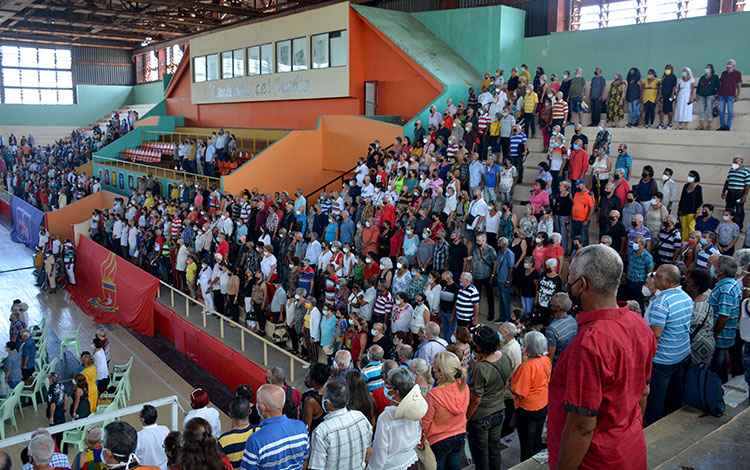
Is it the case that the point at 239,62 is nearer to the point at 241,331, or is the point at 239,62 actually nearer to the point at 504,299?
the point at 241,331

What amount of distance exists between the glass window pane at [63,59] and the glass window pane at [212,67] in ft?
77.7

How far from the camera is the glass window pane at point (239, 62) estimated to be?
26266 mm

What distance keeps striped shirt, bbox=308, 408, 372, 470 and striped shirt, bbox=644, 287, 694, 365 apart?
2550 mm

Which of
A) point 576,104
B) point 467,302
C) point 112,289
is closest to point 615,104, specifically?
point 576,104

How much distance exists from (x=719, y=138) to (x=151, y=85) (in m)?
41.2

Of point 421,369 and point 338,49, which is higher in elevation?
point 338,49

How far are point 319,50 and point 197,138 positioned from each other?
269 inches

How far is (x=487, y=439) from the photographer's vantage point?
509cm

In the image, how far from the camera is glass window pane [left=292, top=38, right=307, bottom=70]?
74.8 ft

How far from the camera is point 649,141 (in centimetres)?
1324

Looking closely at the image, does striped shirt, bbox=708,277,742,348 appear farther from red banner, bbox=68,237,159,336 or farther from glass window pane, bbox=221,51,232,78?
glass window pane, bbox=221,51,232,78

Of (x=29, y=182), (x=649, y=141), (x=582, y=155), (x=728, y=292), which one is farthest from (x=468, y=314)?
(x=29, y=182)

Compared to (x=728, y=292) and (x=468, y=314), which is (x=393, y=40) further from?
(x=728, y=292)

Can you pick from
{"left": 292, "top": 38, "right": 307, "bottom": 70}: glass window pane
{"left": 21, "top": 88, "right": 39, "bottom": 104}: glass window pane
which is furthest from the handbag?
{"left": 21, "top": 88, "right": 39, "bottom": 104}: glass window pane
